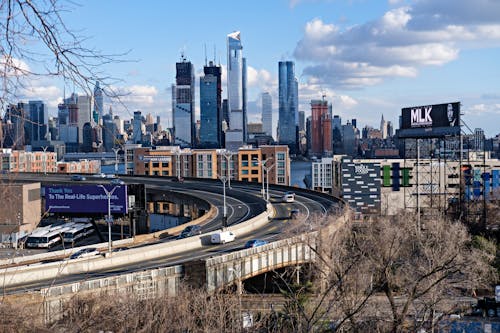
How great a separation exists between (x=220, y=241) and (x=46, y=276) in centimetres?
1154

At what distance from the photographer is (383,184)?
259 feet

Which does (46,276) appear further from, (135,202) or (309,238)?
(135,202)

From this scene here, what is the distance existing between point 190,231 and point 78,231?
14.0m

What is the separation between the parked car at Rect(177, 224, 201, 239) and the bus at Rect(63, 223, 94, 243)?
10174 mm

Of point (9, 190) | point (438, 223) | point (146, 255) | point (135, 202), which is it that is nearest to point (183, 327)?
point (9, 190)

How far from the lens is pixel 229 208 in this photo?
49094mm

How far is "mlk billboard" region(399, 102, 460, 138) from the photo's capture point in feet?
163

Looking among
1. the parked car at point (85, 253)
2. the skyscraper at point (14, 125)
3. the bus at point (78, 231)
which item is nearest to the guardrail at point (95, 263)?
the parked car at point (85, 253)

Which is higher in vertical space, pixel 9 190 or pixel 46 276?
pixel 9 190

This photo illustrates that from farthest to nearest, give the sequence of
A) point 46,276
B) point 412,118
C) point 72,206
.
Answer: point 412,118 < point 72,206 < point 46,276

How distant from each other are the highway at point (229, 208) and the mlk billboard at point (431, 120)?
9281mm

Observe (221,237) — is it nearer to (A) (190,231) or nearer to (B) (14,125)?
(A) (190,231)

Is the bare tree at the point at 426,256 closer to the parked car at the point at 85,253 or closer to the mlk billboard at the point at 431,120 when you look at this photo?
the mlk billboard at the point at 431,120

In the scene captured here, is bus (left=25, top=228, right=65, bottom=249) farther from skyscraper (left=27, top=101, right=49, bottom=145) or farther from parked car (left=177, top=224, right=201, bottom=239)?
skyscraper (left=27, top=101, right=49, bottom=145)
